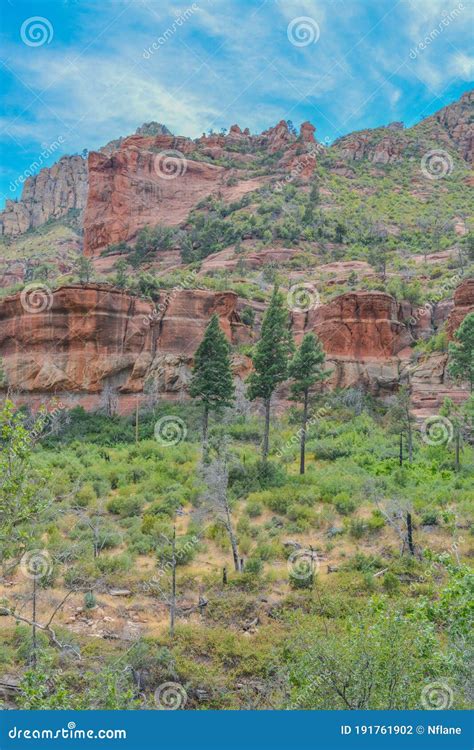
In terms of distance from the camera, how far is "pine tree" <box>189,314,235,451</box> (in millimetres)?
33594

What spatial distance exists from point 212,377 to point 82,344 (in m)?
14.3

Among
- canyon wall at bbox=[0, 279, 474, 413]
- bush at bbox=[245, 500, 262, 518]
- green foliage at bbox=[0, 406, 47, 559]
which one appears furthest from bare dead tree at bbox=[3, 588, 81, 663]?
canyon wall at bbox=[0, 279, 474, 413]

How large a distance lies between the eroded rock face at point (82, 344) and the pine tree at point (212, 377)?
8.97 metres

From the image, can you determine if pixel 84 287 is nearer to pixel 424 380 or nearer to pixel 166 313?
pixel 166 313

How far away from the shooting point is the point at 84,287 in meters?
43.3

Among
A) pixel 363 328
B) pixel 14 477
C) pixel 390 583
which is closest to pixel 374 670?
pixel 14 477

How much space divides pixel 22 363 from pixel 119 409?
846cm

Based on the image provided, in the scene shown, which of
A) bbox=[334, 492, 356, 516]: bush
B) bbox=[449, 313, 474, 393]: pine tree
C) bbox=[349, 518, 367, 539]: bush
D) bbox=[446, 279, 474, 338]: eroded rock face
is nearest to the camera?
bbox=[349, 518, 367, 539]: bush

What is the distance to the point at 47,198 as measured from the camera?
14775cm

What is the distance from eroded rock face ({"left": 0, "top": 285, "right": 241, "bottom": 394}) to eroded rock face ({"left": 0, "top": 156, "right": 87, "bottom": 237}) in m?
105

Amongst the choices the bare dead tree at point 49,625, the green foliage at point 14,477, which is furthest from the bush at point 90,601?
the green foliage at point 14,477

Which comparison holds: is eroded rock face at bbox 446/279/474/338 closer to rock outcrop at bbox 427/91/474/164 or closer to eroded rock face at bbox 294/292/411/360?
eroded rock face at bbox 294/292/411/360

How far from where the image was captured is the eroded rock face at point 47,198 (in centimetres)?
14112

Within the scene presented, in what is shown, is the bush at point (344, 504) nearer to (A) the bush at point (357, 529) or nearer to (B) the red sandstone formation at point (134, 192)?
(A) the bush at point (357, 529)
